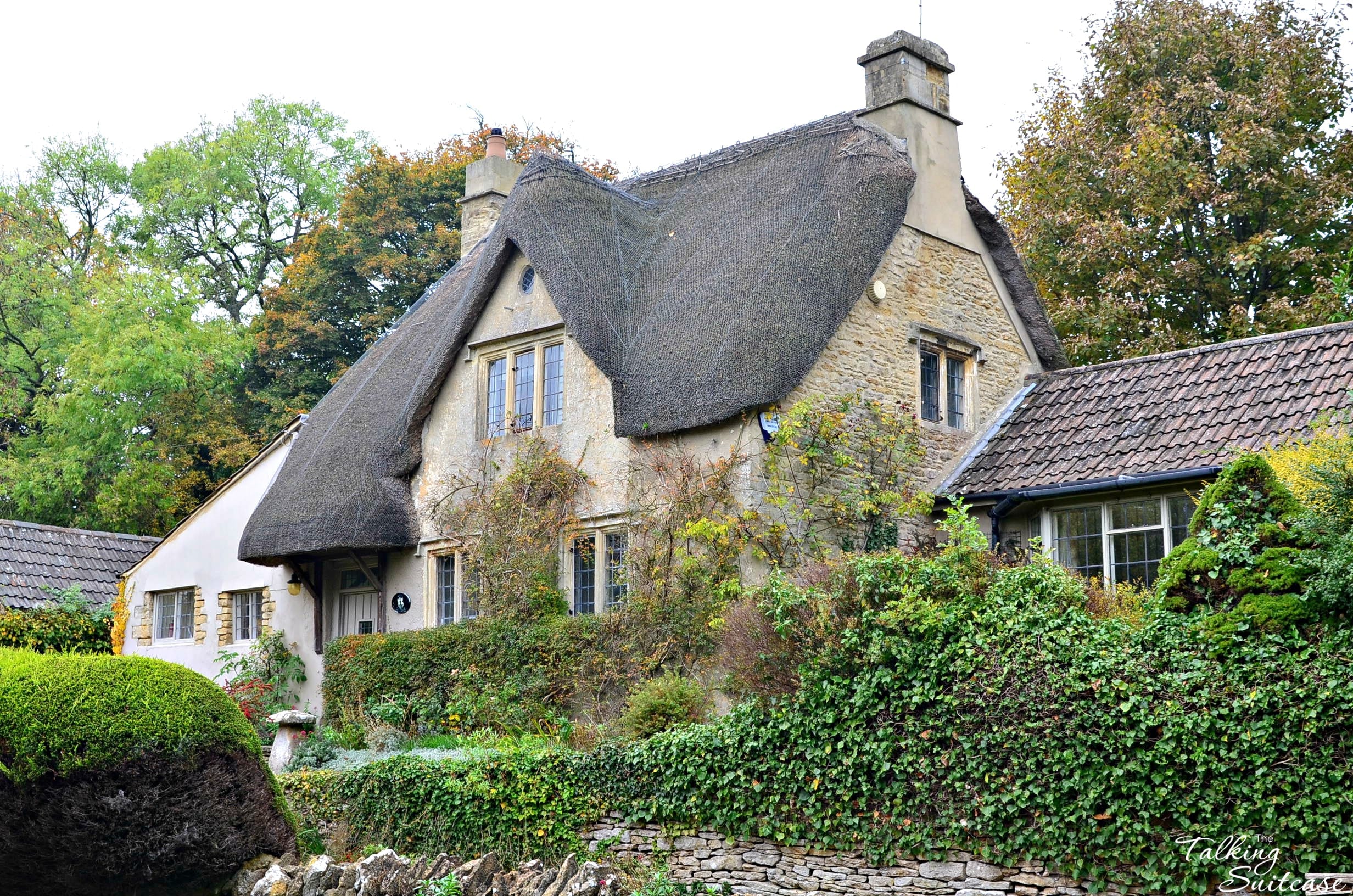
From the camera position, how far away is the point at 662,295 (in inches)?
657

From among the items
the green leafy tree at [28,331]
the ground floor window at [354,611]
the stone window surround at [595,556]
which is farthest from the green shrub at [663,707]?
the green leafy tree at [28,331]

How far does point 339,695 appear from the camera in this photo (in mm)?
17391

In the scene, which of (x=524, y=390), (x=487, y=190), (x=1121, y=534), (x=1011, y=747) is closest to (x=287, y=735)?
(x=524, y=390)

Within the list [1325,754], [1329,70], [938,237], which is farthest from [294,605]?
[1329,70]

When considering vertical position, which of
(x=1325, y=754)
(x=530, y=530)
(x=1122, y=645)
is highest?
(x=530, y=530)

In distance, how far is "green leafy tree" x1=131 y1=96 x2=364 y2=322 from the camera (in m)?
38.3

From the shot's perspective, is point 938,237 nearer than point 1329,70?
Yes

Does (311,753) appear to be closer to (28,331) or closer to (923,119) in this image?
(923,119)

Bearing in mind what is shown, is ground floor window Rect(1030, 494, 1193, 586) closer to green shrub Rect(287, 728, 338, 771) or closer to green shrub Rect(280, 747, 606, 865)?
green shrub Rect(280, 747, 606, 865)

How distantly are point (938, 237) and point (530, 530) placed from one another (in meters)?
6.41

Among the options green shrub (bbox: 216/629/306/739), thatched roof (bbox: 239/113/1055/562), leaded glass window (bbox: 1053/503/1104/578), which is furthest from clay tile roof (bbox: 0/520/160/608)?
leaded glass window (bbox: 1053/503/1104/578)

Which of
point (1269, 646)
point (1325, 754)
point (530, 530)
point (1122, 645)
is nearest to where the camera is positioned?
point (1325, 754)

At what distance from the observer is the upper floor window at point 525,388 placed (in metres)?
16.8

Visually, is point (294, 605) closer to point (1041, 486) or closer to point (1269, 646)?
point (1041, 486)
